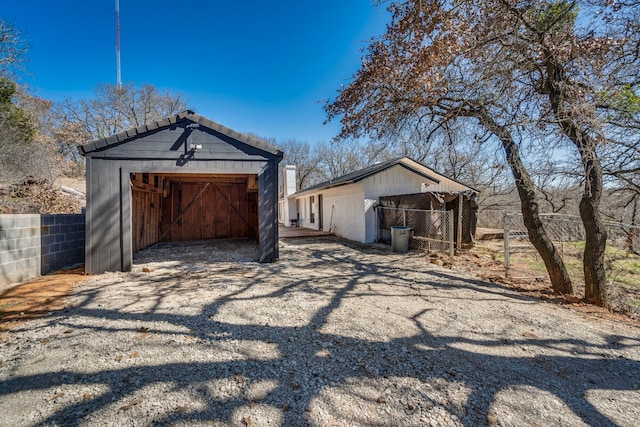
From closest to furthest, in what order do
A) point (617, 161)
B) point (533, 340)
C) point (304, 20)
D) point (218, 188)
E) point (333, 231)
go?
point (533, 340) < point (617, 161) < point (304, 20) < point (218, 188) < point (333, 231)

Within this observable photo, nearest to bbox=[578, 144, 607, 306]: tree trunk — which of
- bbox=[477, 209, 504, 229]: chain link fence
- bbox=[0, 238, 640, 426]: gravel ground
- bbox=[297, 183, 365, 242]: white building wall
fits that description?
bbox=[0, 238, 640, 426]: gravel ground

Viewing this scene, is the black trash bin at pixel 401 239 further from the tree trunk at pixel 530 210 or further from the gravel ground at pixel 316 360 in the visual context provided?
the gravel ground at pixel 316 360

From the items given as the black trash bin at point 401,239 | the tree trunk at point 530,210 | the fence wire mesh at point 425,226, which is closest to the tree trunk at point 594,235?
the tree trunk at point 530,210

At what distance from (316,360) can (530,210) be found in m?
5.28

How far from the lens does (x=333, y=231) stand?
547 inches

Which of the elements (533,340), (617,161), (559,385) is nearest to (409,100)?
(617,161)

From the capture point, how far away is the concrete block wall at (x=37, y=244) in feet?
→ 15.4

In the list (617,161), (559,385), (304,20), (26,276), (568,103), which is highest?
(304,20)

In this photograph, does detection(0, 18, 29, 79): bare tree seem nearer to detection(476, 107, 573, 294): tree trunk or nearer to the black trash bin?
the black trash bin

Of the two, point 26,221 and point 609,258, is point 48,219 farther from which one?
point 609,258

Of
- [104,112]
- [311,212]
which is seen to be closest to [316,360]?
[311,212]

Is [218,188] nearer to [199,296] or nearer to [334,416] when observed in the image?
[199,296]

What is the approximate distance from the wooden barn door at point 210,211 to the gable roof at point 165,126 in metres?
4.16

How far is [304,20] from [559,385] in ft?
35.7
